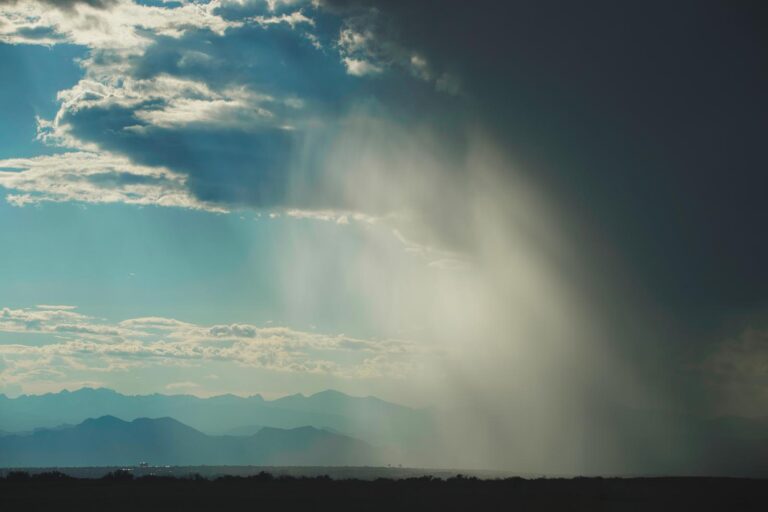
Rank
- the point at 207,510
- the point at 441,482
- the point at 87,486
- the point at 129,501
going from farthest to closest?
the point at 441,482, the point at 87,486, the point at 129,501, the point at 207,510

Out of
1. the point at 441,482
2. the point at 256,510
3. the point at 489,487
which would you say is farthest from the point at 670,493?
the point at 256,510

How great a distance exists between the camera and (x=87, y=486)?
5259cm

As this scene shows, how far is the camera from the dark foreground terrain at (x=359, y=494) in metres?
43.5

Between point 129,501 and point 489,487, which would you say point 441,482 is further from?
point 129,501

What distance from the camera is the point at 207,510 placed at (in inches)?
1598

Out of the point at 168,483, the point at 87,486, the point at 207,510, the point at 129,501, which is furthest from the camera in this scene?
the point at 168,483

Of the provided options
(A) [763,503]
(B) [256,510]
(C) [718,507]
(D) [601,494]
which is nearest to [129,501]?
(B) [256,510]

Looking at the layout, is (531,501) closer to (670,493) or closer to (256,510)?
(670,493)

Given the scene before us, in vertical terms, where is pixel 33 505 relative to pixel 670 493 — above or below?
below

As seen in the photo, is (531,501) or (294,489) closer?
(531,501)

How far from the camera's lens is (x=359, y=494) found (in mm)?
50344

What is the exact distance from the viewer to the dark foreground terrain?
143 ft

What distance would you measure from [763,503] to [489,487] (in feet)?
59.8

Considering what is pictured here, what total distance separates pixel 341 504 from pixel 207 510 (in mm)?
7924
